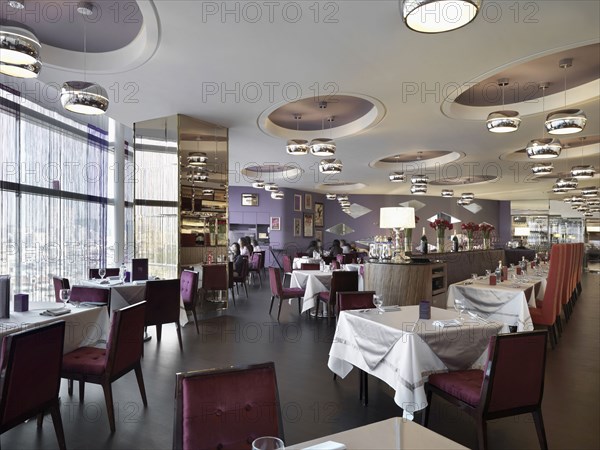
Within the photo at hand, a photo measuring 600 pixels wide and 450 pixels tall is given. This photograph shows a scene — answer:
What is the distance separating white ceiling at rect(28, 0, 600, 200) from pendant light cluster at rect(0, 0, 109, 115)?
97 centimetres

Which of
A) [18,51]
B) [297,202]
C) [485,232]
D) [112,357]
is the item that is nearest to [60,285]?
[112,357]

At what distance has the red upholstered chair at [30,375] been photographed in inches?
98.0

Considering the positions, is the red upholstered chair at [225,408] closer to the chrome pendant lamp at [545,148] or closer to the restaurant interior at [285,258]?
the restaurant interior at [285,258]

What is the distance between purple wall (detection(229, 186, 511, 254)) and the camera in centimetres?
1844

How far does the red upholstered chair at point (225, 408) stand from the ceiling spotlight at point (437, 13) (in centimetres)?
248

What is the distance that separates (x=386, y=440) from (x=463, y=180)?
17.9 meters

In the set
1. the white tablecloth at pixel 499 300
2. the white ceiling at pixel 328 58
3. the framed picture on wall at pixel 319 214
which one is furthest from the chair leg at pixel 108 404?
the framed picture on wall at pixel 319 214

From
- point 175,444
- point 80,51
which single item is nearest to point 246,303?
point 80,51

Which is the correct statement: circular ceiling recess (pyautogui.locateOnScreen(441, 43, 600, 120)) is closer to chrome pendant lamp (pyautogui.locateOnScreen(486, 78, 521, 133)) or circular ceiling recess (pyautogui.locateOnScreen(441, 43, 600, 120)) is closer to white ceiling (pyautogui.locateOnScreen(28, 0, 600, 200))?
white ceiling (pyautogui.locateOnScreen(28, 0, 600, 200))

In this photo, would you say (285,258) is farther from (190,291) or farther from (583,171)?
(583,171)

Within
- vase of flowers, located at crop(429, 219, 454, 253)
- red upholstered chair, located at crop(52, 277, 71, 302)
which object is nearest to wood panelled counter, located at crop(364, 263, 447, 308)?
vase of flowers, located at crop(429, 219, 454, 253)

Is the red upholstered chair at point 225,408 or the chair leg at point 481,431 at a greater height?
the red upholstered chair at point 225,408

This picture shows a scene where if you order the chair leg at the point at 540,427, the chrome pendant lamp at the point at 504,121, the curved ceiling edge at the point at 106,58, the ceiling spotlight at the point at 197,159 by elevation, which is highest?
the curved ceiling edge at the point at 106,58

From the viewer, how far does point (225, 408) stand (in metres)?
1.91
